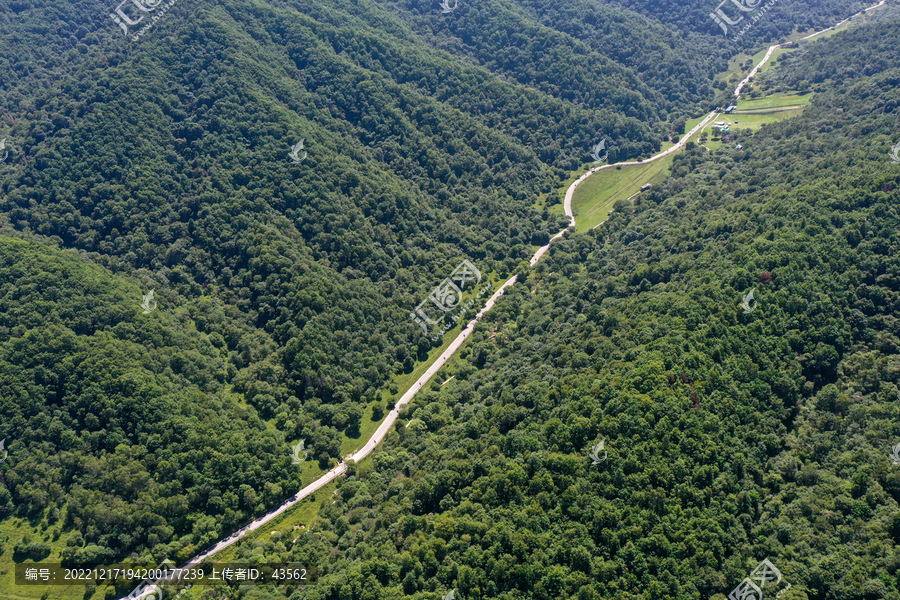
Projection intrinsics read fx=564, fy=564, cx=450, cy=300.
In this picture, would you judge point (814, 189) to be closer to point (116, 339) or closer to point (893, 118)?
point (893, 118)

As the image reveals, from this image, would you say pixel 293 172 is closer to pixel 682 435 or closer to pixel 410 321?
pixel 410 321

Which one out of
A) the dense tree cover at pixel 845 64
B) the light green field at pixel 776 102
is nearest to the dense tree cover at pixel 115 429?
the light green field at pixel 776 102

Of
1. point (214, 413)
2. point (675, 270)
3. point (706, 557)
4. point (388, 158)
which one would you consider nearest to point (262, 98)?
point (388, 158)

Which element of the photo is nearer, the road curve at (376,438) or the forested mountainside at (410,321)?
the forested mountainside at (410,321)

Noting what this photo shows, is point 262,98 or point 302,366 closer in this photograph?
point 302,366

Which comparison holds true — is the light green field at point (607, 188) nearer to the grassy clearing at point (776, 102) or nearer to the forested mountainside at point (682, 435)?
the grassy clearing at point (776, 102)

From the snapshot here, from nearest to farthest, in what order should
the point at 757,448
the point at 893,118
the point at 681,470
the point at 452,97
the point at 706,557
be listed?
the point at 706,557 → the point at 681,470 → the point at 757,448 → the point at 893,118 → the point at 452,97
